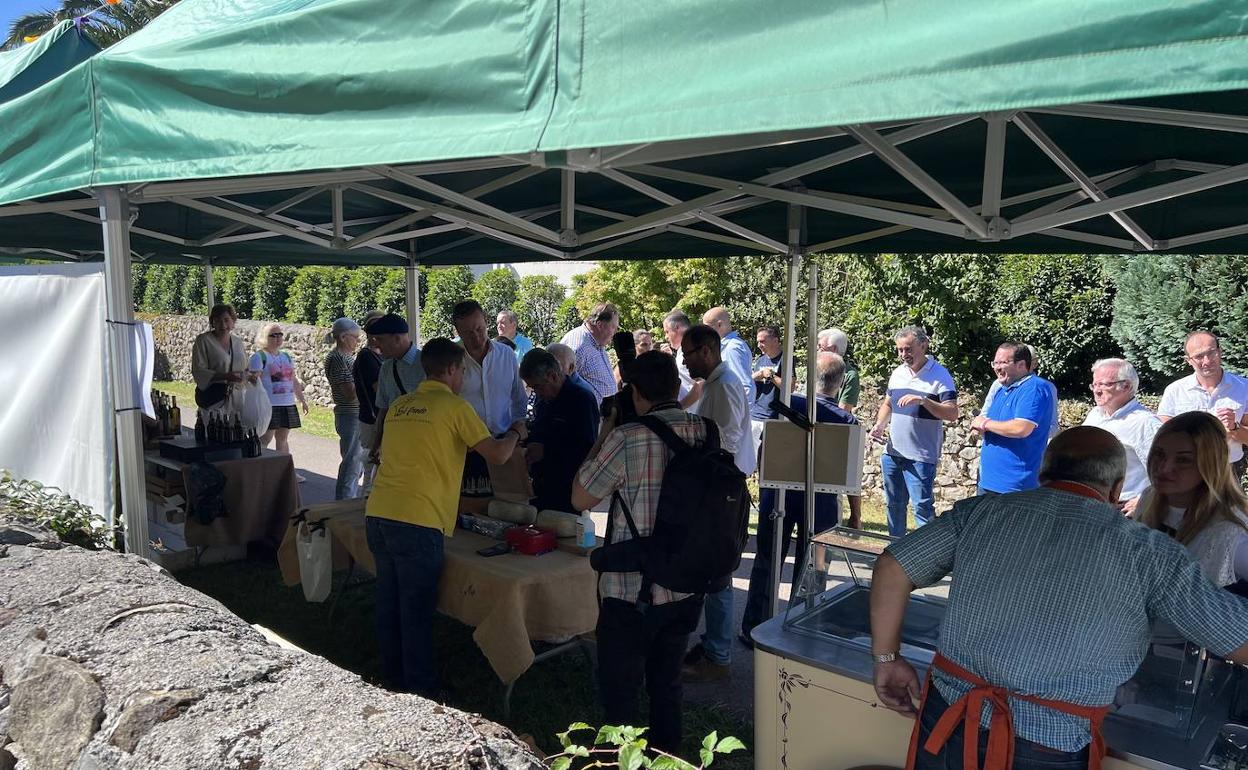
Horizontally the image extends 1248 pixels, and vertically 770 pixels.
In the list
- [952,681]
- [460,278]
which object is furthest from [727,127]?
[460,278]

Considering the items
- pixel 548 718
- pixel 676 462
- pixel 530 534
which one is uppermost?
pixel 676 462

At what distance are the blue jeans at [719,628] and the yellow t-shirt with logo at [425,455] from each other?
53.8 inches

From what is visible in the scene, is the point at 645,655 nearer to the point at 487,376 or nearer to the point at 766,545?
the point at 766,545

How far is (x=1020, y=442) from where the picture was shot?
5.18 m

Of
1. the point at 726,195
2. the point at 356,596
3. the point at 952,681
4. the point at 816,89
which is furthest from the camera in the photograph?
the point at 356,596

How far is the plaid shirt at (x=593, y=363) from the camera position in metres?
6.96

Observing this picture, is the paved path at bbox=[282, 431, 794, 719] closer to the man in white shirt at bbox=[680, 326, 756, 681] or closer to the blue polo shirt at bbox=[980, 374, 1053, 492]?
the man in white shirt at bbox=[680, 326, 756, 681]

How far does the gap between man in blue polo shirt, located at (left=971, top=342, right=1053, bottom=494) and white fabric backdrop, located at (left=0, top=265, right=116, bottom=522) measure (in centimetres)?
455

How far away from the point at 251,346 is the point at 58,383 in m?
13.3

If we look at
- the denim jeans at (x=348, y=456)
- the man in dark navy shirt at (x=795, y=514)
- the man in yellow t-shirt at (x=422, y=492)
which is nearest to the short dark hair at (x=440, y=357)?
the man in yellow t-shirt at (x=422, y=492)

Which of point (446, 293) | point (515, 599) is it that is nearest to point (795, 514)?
point (515, 599)

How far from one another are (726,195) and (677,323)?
3.31 m

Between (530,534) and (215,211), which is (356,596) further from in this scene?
(215,211)

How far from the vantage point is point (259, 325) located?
16234 mm
